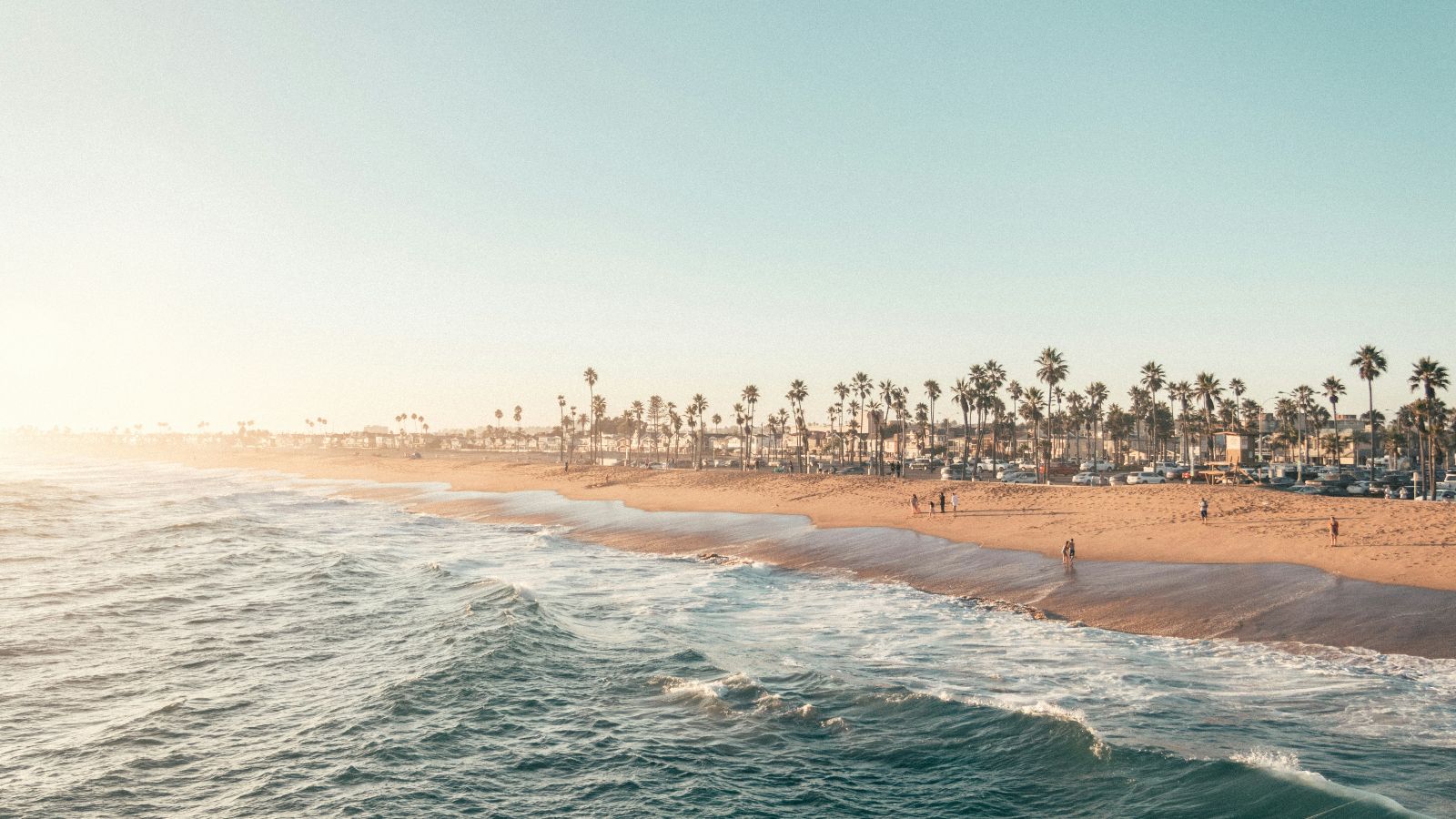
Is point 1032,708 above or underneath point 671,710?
above

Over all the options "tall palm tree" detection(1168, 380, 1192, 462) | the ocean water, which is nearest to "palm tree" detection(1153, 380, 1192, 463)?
"tall palm tree" detection(1168, 380, 1192, 462)

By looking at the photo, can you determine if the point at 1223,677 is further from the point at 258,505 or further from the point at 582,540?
the point at 258,505

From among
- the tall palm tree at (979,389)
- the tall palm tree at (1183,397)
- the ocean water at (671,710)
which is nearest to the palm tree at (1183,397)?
the tall palm tree at (1183,397)

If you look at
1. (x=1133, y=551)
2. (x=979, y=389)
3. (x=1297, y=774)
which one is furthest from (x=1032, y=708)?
(x=979, y=389)

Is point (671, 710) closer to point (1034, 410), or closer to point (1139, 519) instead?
point (1139, 519)

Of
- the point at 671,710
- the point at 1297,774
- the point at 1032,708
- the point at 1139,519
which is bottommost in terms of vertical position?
the point at 671,710

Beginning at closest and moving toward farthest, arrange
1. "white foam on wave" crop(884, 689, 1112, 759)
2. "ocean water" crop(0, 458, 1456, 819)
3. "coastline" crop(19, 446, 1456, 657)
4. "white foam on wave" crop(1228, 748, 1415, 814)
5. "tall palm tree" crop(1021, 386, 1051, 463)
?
"white foam on wave" crop(1228, 748, 1415, 814), "ocean water" crop(0, 458, 1456, 819), "white foam on wave" crop(884, 689, 1112, 759), "coastline" crop(19, 446, 1456, 657), "tall palm tree" crop(1021, 386, 1051, 463)

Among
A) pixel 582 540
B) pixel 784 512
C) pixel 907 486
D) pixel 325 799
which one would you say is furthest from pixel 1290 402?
pixel 325 799

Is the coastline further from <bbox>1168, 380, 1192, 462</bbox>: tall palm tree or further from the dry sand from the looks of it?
<bbox>1168, 380, 1192, 462</bbox>: tall palm tree
